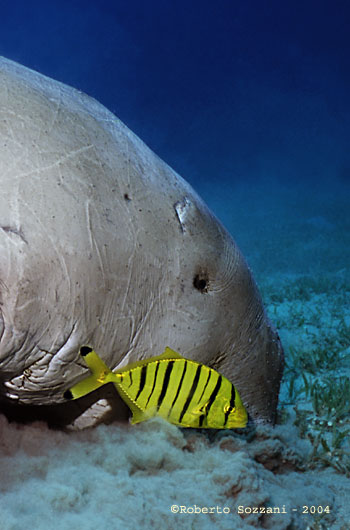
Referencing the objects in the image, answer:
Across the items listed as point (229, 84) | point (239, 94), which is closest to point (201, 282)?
point (239, 94)

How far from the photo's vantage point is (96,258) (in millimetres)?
1850

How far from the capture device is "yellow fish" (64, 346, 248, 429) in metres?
1.77

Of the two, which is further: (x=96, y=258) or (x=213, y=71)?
(x=213, y=71)

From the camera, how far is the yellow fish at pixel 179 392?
1.77 metres

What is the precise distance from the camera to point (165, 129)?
184ft

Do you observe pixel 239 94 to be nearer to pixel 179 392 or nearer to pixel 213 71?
pixel 213 71

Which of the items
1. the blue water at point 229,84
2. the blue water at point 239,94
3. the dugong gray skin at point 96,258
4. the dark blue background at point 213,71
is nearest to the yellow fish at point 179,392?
the dugong gray skin at point 96,258

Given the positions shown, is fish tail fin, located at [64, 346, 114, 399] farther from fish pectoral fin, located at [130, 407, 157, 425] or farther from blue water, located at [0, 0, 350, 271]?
blue water, located at [0, 0, 350, 271]

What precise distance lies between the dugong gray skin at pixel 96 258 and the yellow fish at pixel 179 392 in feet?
0.66

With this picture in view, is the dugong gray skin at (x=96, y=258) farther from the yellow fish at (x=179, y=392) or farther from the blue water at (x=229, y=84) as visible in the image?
the blue water at (x=229, y=84)

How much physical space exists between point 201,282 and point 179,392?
0.69 meters

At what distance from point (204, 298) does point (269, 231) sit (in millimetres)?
13710

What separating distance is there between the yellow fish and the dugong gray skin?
0.20m

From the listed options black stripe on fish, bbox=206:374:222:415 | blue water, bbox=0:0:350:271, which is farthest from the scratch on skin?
blue water, bbox=0:0:350:271
